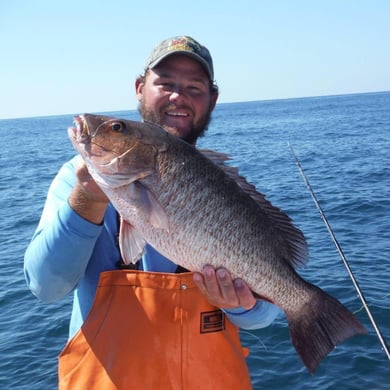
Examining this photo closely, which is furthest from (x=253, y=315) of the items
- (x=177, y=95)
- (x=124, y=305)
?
(x=177, y=95)

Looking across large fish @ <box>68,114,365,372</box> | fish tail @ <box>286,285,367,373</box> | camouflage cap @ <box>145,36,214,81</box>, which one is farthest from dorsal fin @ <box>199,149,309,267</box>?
camouflage cap @ <box>145,36,214,81</box>

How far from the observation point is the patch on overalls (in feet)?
8.96

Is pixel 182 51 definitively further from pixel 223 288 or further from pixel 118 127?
pixel 223 288

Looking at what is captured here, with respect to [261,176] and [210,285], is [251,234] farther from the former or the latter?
[261,176]

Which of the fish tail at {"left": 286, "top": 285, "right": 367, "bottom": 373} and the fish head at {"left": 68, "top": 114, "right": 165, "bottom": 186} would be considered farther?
the fish tail at {"left": 286, "top": 285, "right": 367, "bottom": 373}

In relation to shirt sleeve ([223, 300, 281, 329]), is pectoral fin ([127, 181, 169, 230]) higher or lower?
higher

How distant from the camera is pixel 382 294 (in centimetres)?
727

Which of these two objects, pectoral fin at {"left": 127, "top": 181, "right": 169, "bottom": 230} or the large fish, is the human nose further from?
pectoral fin at {"left": 127, "top": 181, "right": 169, "bottom": 230}

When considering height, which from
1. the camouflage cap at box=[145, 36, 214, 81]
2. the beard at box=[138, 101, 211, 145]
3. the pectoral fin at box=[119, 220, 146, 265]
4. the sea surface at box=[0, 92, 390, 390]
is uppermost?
the camouflage cap at box=[145, 36, 214, 81]

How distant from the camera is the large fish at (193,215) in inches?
95.0

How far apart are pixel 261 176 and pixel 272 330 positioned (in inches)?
451

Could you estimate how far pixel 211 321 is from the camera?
2.77 metres

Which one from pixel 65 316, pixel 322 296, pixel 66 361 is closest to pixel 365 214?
pixel 65 316

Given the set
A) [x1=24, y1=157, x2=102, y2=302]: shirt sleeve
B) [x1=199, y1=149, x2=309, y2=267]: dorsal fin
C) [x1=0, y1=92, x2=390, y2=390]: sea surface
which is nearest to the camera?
[x1=24, y1=157, x2=102, y2=302]: shirt sleeve
